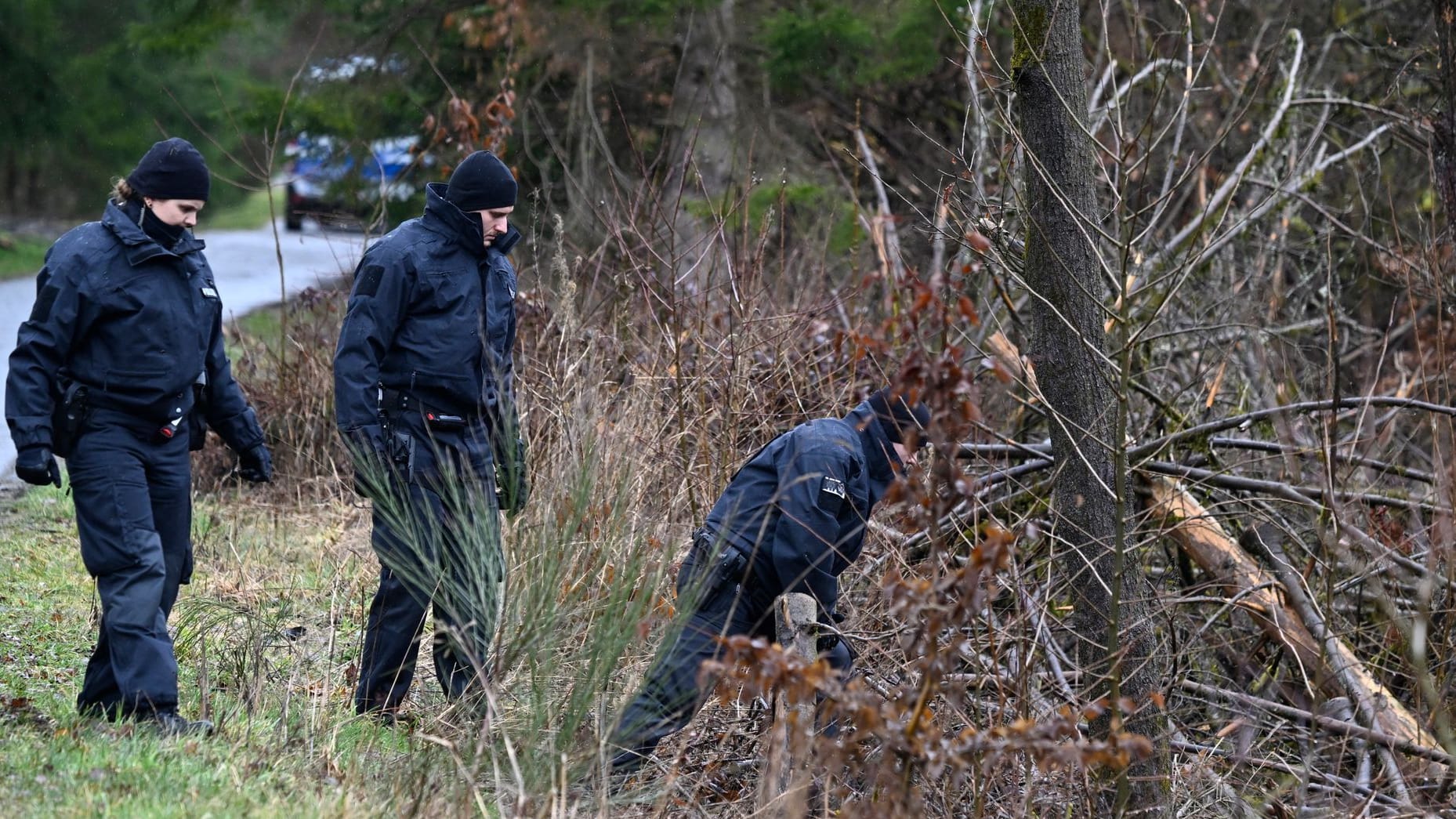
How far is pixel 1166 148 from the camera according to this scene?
12914 mm

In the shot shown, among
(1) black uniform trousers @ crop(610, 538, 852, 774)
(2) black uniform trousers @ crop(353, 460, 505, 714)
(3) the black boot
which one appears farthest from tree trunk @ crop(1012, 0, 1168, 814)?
(3) the black boot

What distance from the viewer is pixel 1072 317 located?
4.99 meters

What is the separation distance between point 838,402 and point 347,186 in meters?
6.92

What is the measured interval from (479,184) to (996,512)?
292cm

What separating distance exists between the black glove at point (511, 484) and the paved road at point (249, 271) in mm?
4107

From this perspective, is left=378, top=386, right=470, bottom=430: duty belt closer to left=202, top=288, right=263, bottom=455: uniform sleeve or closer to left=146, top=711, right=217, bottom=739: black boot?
left=202, top=288, right=263, bottom=455: uniform sleeve

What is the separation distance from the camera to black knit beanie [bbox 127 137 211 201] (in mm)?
4426

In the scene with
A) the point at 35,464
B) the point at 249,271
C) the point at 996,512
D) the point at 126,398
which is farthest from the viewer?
the point at 249,271

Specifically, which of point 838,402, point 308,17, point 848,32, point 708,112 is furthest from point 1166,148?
point 308,17

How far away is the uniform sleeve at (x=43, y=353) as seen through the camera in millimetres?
4160

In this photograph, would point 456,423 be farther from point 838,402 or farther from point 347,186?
point 347,186

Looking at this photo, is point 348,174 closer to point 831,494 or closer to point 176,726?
point 176,726

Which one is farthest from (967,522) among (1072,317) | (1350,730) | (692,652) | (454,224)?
(454,224)

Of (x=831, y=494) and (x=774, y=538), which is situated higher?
(x=831, y=494)
